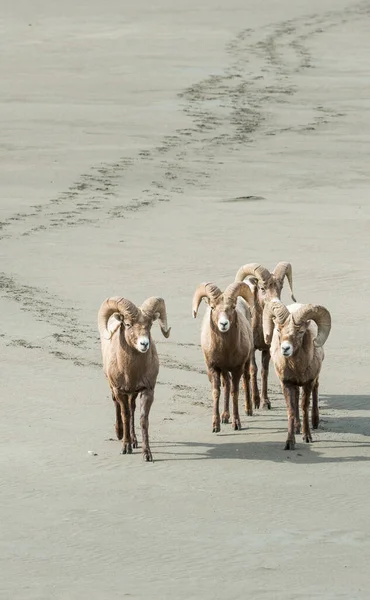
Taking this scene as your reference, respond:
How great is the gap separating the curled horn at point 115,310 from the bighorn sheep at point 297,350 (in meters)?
1.67

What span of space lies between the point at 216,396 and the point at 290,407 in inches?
40.3

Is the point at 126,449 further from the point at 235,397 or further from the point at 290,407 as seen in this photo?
the point at 290,407

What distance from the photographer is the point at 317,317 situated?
1521 cm

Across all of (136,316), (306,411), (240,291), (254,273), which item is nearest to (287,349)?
(306,411)

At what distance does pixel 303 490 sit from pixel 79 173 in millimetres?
16296

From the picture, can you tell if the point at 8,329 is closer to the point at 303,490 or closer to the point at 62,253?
the point at 62,253

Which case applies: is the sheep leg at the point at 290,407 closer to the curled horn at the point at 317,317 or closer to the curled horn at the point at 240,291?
the curled horn at the point at 317,317

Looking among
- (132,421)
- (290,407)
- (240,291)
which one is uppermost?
(240,291)

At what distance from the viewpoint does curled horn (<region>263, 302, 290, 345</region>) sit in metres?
15.2

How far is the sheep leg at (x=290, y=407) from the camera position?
1500 cm

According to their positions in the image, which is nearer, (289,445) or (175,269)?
(289,445)

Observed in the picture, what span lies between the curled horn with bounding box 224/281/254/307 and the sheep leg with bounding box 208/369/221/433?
0.93 m

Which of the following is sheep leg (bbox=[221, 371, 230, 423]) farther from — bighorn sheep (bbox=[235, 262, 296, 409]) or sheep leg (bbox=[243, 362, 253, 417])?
bighorn sheep (bbox=[235, 262, 296, 409])

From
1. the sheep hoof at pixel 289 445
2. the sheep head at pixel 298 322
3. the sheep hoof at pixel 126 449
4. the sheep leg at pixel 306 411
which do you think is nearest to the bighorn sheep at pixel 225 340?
the sheep head at pixel 298 322
